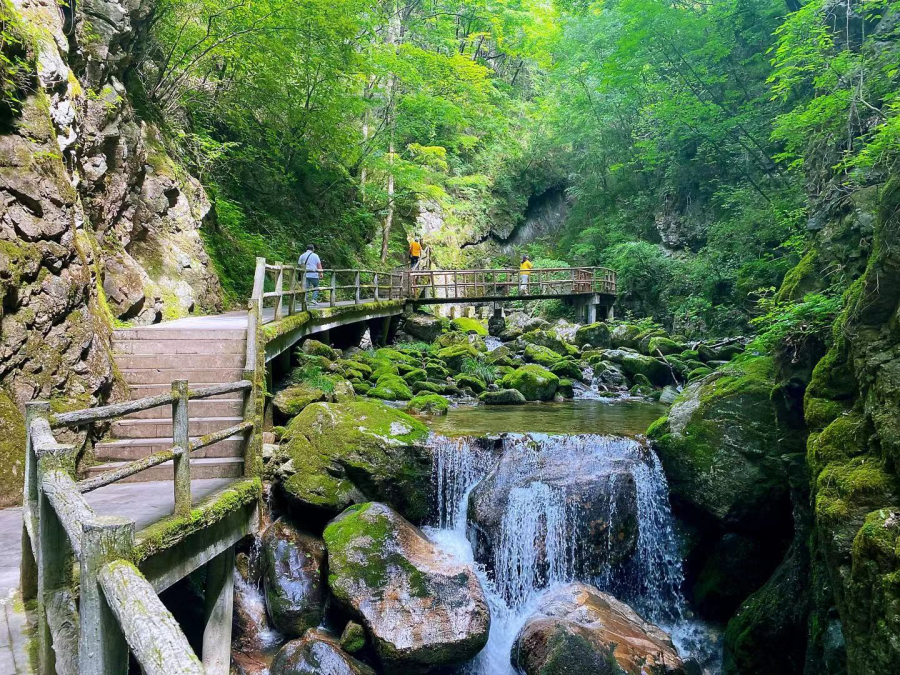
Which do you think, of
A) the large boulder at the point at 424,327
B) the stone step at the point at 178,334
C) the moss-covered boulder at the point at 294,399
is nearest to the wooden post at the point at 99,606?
the stone step at the point at 178,334

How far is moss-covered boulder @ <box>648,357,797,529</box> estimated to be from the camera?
701cm

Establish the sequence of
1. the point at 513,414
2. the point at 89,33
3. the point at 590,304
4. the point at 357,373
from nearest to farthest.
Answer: the point at 89,33 < the point at 513,414 < the point at 357,373 < the point at 590,304

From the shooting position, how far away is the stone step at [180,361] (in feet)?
23.4

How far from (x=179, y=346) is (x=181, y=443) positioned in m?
3.51

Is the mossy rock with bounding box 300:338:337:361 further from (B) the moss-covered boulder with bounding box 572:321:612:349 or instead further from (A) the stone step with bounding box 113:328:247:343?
(B) the moss-covered boulder with bounding box 572:321:612:349

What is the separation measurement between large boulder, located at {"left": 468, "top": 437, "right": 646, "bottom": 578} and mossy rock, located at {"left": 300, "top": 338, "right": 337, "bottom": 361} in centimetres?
529

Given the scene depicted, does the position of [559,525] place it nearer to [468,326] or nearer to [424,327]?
[424,327]

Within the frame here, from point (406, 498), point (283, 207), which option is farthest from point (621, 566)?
point (283, 207)

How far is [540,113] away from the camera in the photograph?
31.9 m

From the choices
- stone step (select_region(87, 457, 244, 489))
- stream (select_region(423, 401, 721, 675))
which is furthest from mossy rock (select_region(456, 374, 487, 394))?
stone step (select_region(87, 457, 244, 489))

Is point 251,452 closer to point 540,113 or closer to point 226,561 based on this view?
point 226,561

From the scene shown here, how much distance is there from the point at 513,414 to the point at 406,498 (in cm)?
422

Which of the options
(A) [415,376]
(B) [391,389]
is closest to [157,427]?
(B) [391,389]

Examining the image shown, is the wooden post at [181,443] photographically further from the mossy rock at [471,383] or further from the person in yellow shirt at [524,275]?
the person in yellow shirt at [524,275]
